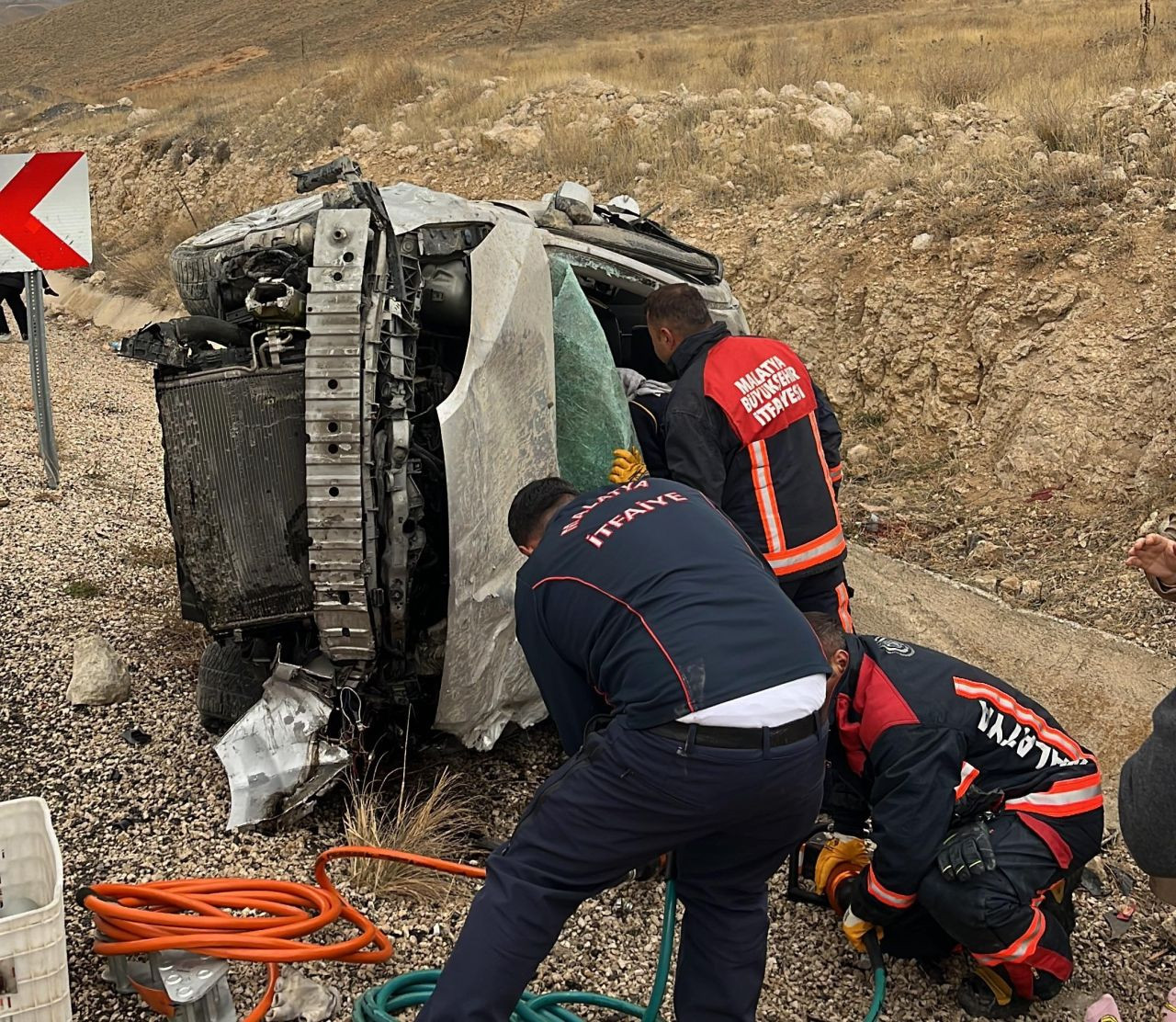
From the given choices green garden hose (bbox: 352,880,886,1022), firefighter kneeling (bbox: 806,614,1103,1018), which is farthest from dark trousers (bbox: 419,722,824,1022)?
firefighter kneeling (bbox: 806,614,1103,1018)

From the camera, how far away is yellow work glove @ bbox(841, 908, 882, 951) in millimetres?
3475

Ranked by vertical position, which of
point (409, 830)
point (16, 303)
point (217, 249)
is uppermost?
point (217, 249)

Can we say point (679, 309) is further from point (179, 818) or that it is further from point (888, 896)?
point (179, 818)

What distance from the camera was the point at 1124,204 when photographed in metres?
7.96

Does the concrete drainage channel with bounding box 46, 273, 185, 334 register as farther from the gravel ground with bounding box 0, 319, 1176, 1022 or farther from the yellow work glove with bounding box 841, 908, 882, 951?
the yellow work glove with bounding box 841, 908, 882, 951

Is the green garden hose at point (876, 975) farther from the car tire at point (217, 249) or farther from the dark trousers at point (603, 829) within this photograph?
the car tire at point (217, 249)

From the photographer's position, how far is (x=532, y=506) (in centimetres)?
315

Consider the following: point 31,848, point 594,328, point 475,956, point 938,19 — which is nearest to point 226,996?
point 31,848

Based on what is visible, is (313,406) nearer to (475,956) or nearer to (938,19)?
(475,956)

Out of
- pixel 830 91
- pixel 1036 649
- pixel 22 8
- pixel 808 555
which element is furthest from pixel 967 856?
pixel 22 8

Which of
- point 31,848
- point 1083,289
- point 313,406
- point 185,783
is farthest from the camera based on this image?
point 1083,289

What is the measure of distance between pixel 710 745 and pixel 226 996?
1413 mm

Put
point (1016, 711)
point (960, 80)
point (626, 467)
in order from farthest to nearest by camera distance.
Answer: point (960, 80)
point (626, 467)
point (1016, 711)

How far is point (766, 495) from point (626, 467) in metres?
0.52
